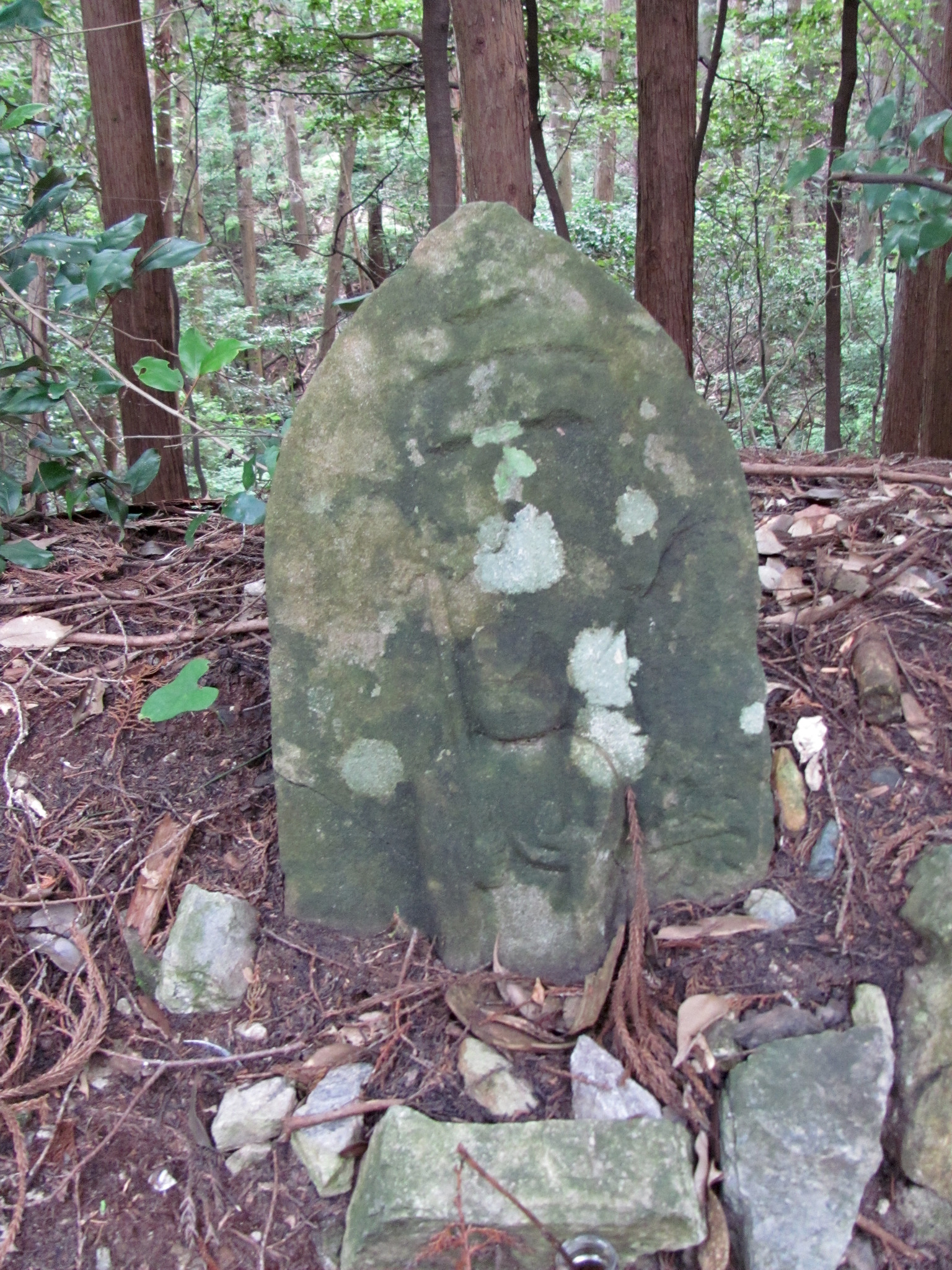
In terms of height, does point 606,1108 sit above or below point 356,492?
below

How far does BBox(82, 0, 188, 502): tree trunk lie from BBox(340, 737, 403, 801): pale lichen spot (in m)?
1.88

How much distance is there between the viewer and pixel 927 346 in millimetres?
3637

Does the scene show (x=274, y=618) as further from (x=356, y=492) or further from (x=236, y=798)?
(x=236, y=798)

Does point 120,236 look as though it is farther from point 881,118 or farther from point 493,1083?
point 493,1083

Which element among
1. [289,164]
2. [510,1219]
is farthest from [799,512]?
[289,164]

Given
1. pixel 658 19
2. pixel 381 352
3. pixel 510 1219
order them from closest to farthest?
1. pixel 510 1219
2. pixel 381 352
3. pixel 658 19

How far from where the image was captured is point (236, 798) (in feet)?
6.14

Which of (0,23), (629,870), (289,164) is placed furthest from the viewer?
(289,164)

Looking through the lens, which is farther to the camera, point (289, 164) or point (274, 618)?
point (289, 164)

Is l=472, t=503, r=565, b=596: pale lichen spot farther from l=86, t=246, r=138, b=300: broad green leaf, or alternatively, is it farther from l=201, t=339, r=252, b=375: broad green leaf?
l=86, t=246, r=138, b=300: broad green leaf

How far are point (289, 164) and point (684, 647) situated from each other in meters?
11.0

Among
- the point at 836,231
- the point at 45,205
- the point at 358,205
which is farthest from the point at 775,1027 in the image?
the point at 358,205

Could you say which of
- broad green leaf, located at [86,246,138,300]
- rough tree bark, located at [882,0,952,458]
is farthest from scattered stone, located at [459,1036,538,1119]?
rough tree bark, located at [882,0,952,458]

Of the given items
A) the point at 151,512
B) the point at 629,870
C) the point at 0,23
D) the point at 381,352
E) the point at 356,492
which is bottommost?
the point at 629,870
